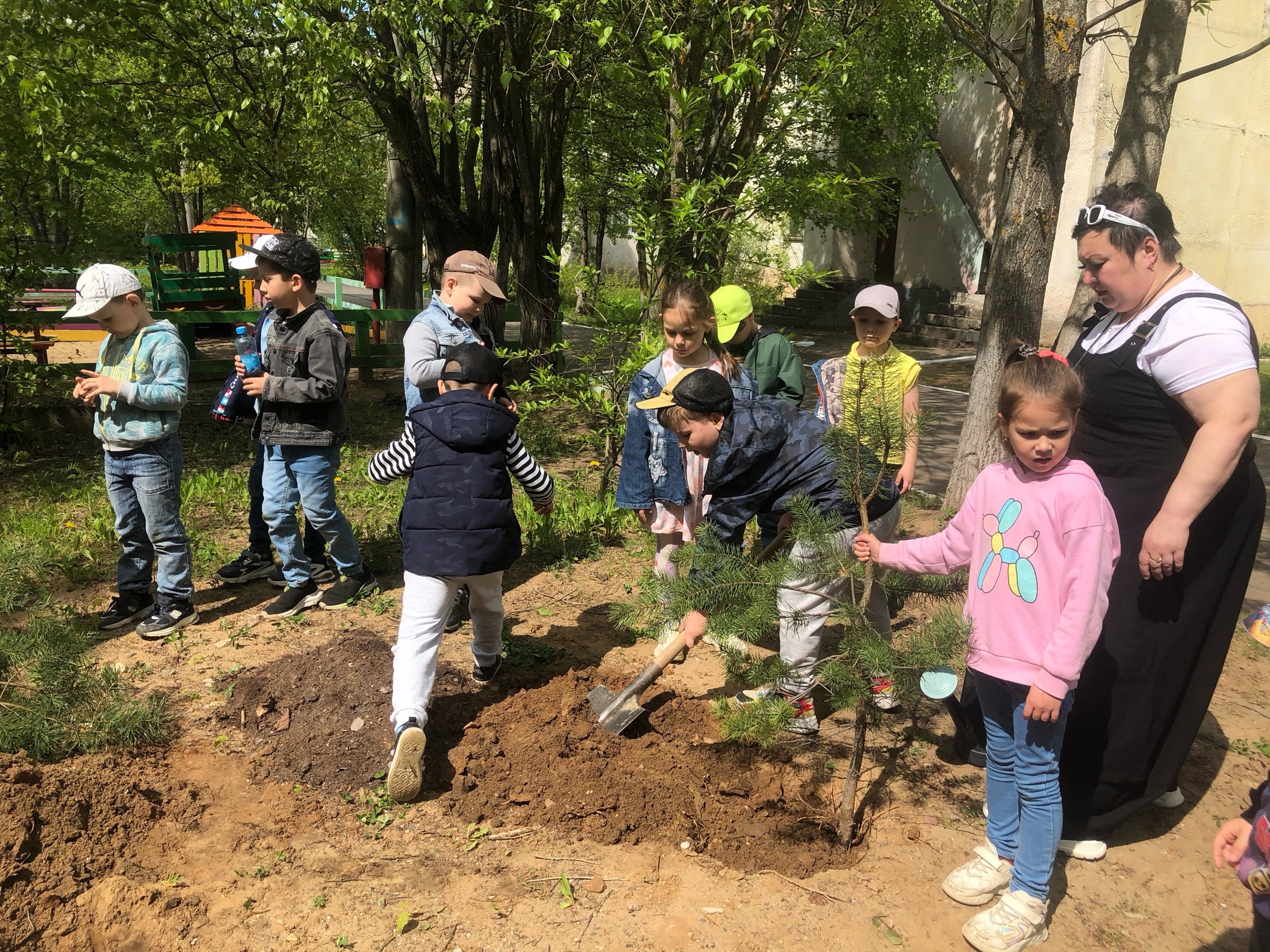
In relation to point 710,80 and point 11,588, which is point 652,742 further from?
point 710,80

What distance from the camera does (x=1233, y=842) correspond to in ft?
6.65

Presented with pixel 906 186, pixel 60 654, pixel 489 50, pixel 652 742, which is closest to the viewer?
pixel 60 654

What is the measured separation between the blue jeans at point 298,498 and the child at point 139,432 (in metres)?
0.40

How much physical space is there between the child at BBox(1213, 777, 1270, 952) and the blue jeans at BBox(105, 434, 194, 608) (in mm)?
4040

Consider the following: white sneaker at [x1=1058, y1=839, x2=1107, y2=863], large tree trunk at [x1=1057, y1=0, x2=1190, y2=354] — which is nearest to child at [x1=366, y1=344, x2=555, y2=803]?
white sneaker at [x1=1058, y1=839, x2=1107, y2=863]

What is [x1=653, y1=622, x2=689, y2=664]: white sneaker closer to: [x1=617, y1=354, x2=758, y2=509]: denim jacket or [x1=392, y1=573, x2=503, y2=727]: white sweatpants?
[x1=617, y1=354, x2=758, y2=509]: denim jacket

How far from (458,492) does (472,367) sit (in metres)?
0.46

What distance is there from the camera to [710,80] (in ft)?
17.1

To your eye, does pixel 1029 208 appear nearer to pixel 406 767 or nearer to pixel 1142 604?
pixel 1142 604

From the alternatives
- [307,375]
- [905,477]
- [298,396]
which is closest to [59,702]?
[298,396]

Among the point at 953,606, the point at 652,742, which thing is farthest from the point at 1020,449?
the point at 652,742

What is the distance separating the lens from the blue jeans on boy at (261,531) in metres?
4.68

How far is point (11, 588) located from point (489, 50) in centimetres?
580

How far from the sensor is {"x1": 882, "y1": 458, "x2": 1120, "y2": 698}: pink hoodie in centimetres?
234
